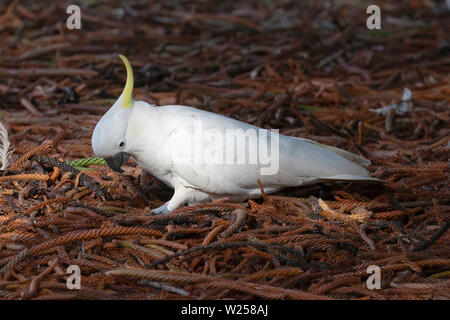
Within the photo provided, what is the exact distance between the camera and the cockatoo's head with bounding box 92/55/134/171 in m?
2.50

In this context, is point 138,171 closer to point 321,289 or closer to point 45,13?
point 321,289

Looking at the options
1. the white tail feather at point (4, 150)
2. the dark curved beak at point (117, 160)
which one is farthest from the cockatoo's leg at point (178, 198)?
the white tail feather at point (4, 150)

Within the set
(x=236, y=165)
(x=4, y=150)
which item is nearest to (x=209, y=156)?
(x=236, y=165)

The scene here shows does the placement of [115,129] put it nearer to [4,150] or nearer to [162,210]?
[162,210]

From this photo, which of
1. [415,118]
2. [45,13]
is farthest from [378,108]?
[45,13]

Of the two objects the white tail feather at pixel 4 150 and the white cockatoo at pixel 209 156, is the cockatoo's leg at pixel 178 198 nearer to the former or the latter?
the white cockatoo at pixel 209 156

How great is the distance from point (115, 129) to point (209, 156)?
45 centimetres

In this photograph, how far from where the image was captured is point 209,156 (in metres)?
2.61

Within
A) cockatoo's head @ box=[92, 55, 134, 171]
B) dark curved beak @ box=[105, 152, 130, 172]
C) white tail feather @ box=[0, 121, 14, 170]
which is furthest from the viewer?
white tail feather @ box=[0, 121, 14, 170]

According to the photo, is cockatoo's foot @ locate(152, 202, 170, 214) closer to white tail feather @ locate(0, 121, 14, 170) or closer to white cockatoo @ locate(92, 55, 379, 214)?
white cockatoo @ locate(92, 55, 379, 214)

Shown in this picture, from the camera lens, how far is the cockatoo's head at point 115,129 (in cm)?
250

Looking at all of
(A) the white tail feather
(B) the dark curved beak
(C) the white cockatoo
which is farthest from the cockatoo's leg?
(A) the white tail feather

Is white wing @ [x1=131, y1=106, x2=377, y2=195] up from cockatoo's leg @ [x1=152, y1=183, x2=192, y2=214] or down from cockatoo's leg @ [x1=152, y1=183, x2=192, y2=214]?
up
